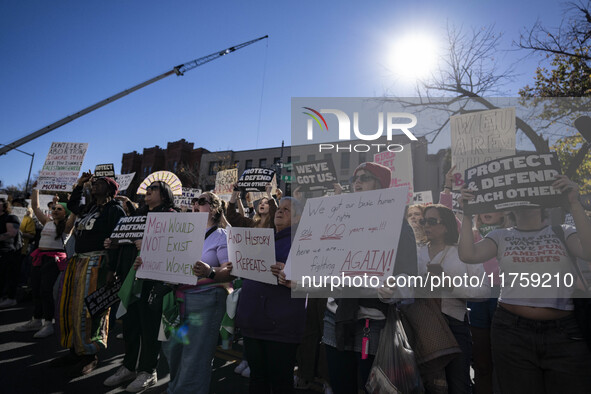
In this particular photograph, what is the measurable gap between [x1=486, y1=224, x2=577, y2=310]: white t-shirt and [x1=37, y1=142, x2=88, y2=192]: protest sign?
848 cm

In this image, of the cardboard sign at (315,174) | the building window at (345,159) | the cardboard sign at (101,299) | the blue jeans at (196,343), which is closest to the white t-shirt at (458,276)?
the blue jeans at (196,343)

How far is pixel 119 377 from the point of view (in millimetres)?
3832

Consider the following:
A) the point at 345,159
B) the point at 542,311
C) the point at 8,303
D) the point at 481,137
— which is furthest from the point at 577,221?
the point at 345,159

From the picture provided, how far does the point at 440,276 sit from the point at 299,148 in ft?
99.6

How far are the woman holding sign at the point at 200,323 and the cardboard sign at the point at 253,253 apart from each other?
0.65 ft

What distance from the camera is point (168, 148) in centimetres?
4378

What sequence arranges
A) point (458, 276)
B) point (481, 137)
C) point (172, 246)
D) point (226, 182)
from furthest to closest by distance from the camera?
point (226, 182) → point (481, 137) → point (172, 246) → point (458, 276)

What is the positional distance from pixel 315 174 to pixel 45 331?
5139 mm

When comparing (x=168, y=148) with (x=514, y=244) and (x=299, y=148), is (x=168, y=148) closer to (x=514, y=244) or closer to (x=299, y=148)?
(x=299, y=148)

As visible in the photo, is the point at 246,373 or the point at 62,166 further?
the point at 62,166

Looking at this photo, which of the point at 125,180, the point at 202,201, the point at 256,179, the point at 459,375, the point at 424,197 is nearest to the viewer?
the point at 459,375

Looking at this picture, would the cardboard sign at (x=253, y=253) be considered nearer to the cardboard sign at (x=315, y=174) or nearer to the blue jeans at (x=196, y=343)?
the blue jeans at (x=196, y=343)

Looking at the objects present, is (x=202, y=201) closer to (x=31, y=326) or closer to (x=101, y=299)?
(x=101, y=299)

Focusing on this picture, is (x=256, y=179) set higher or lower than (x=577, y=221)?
higher
